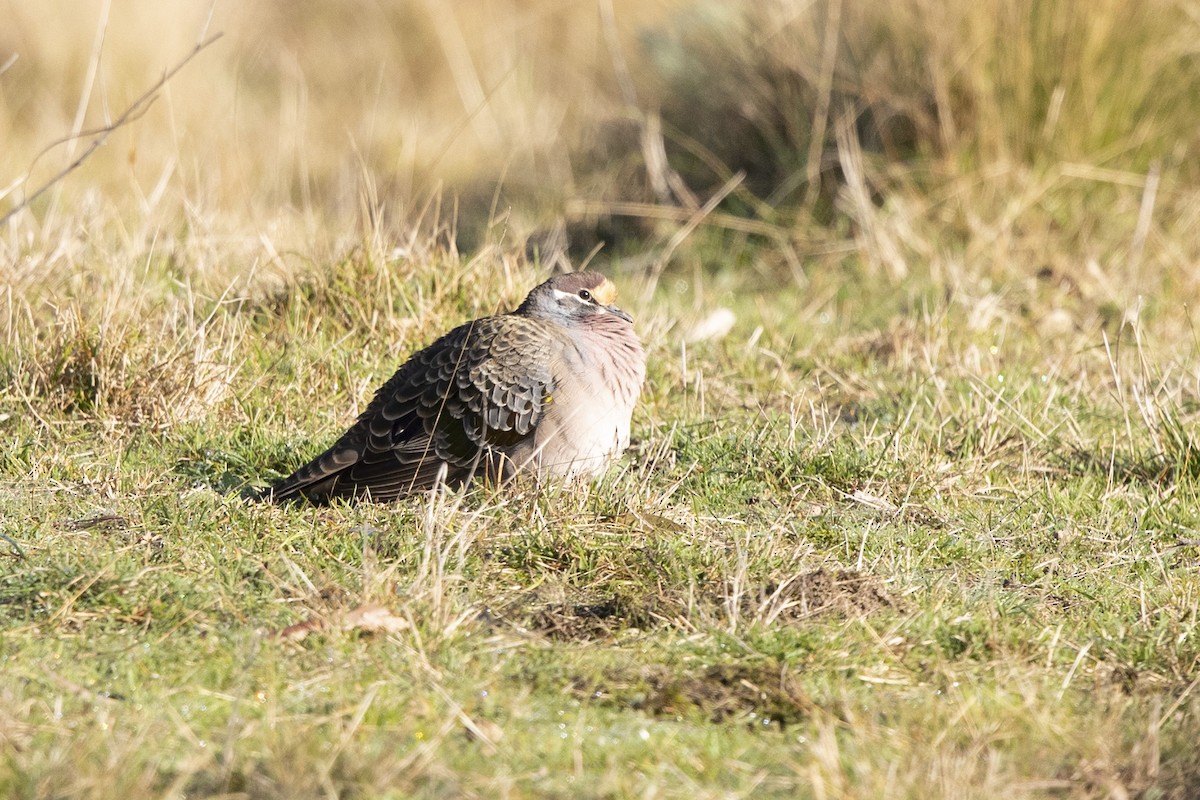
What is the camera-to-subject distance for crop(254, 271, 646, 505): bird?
4434 millimetres

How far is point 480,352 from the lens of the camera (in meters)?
4.64

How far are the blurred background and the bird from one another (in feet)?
4.81

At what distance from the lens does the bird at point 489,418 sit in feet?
14.5

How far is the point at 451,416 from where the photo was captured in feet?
15.0

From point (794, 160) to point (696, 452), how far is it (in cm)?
377

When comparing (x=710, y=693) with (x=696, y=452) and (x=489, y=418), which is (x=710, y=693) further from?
(x=696, y=452)

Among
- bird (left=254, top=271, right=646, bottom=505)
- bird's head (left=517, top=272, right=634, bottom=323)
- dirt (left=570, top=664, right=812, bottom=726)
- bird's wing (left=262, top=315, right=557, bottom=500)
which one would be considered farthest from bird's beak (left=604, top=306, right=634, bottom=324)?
dirt (left=570, top=664, right=812, bottom=726)

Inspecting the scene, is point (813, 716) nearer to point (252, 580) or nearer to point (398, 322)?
point (252, 580)

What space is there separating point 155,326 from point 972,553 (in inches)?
123

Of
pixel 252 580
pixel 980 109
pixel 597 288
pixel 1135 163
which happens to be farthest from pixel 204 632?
pixel 1135 163

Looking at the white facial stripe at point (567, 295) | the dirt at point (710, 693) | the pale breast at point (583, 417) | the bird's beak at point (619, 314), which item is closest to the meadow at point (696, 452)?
the dirt at point (710, 693)

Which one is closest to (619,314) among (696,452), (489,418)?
(696,452)

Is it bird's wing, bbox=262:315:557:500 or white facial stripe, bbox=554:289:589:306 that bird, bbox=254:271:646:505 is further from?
white facial stripe, bbox=554:289:589:306

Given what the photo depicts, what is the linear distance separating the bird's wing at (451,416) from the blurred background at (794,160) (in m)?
1.46
